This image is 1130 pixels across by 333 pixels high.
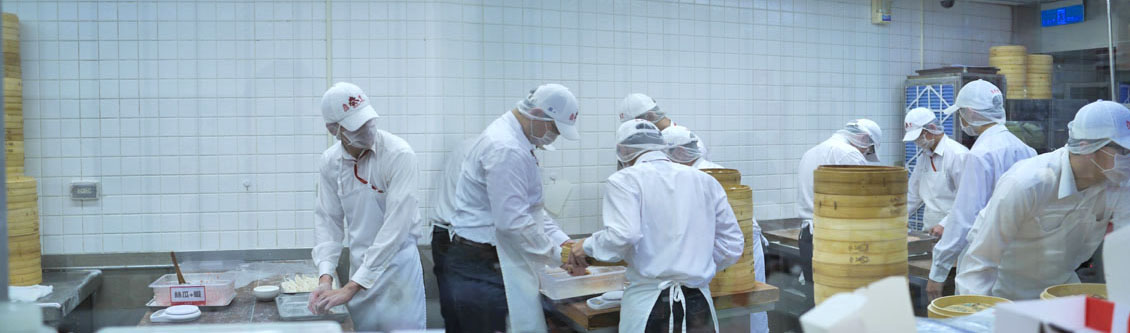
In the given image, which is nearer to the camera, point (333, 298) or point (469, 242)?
point (333, 298)

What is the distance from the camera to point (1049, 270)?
93.0 inches

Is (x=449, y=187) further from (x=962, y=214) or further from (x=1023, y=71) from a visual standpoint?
(x=1023, y=71)

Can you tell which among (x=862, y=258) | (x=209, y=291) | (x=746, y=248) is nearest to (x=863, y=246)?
(x=862, y=258)

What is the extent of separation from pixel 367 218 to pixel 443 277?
1.31ft

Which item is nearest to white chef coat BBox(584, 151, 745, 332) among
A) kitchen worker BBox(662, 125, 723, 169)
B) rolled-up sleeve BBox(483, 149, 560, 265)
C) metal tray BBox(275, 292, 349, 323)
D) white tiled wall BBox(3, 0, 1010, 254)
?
rolled-up sleeve BBox(483, 149, 560, 265)

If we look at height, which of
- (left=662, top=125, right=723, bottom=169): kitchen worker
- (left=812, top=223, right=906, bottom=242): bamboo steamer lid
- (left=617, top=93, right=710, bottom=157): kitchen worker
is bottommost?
(left=812, top=223, right=906, bottom=242): bamboo steamer lid

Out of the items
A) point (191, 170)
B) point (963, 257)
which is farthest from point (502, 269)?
point (963, 257)

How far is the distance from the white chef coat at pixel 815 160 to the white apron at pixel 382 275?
1.59m

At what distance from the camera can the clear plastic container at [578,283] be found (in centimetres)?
279

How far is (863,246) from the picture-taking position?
2.07 m

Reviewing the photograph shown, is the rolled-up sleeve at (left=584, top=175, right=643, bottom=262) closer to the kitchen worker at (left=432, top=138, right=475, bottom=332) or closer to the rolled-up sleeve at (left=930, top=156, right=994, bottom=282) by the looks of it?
the kitchen worker at (left=432, top=138, right=475, bottom=332)

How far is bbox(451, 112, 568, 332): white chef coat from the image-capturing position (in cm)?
255

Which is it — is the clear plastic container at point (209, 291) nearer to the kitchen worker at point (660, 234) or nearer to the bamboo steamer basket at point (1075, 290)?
the kitchen worker at point (660, 234)

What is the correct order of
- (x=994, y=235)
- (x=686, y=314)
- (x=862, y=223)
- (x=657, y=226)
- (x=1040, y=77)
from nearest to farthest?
(x=862, y=223)
(x=994, y=235)
(x=657, y=226)
(x=686, y=314)
(x=1040, y=77)
